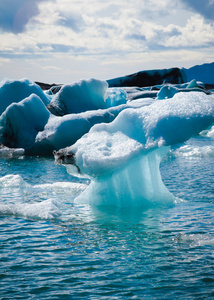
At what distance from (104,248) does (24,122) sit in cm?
1164

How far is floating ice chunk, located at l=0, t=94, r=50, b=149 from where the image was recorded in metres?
16.3

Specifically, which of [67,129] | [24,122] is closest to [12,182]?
[67,129]

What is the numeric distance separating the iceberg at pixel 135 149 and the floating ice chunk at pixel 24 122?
28.5 ft

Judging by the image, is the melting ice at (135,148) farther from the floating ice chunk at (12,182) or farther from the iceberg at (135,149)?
the floating ice chunk at (12,182)

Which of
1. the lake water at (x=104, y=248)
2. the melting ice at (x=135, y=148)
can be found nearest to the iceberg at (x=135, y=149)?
the melting ice at (x=135, y=148)

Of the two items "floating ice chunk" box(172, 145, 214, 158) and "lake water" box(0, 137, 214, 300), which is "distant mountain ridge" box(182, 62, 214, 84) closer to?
"floating ice chunk" box(172, 145, 214, 158)

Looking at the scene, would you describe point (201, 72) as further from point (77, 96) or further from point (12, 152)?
point (12, 152)

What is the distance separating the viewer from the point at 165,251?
18.4 ft

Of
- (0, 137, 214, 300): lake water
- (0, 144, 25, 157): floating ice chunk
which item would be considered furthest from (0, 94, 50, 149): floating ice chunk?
(0, 137, 214, 300): lake water

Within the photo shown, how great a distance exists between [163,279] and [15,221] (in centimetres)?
321

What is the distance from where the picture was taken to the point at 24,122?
657 inches

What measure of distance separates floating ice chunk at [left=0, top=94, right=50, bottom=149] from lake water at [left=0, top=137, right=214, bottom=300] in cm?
737

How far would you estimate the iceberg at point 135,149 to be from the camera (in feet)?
23.5

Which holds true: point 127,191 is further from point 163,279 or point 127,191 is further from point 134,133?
point 163,279
